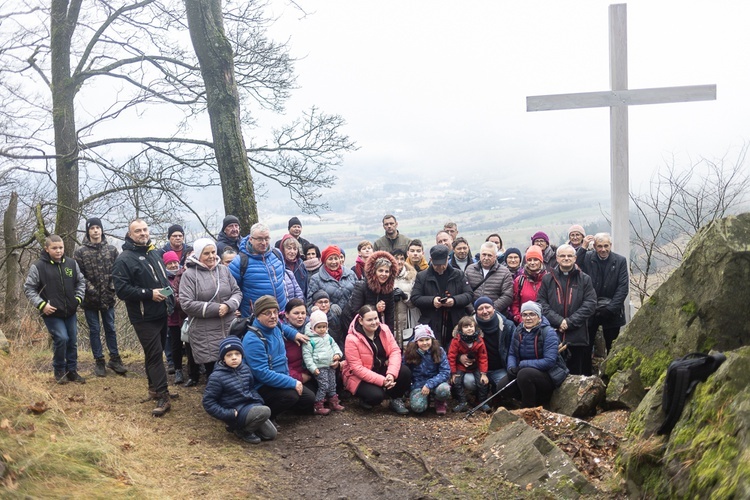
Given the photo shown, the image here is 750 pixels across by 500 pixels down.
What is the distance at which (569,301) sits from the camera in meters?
7.58

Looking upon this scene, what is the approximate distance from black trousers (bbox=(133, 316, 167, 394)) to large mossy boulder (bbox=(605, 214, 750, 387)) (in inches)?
191

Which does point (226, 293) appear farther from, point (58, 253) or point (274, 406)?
point (58, 253)

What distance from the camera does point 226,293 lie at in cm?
702

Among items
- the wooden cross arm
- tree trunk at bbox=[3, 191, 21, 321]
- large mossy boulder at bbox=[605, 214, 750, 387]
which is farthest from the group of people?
tree trunk at bbox=[3, 191, 21, 321]

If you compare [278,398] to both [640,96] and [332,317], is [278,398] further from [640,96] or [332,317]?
[640,96]

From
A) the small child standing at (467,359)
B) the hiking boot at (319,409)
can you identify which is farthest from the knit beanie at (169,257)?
the small child standing at (467,359)

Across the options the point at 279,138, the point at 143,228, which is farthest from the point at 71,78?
the point at 143,228

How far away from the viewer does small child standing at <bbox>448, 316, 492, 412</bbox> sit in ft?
24.4

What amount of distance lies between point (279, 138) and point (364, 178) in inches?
1445

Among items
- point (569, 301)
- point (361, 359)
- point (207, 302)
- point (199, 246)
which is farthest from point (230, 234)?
point (569, 301)

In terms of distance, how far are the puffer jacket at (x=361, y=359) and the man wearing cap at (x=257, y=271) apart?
98cm

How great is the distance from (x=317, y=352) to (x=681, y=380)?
4.20 meters

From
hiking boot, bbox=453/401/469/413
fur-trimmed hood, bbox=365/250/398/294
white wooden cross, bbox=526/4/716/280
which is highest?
white wooden cross, bbox=526/4/716/280

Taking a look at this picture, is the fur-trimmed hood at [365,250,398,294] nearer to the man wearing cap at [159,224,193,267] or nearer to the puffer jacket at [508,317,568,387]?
the puffer jacket at [508,317,568,387]
